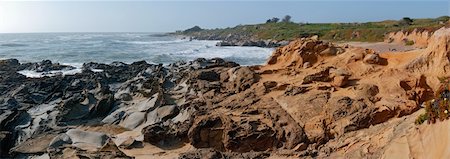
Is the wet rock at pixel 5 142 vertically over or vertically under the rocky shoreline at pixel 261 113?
under

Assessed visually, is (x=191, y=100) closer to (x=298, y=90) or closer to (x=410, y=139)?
(x=298, y=90)

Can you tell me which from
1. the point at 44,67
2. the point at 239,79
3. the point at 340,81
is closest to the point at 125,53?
the point at 44,67

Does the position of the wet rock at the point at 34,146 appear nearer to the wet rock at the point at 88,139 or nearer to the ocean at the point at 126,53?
the wet rock at the point at 88,139

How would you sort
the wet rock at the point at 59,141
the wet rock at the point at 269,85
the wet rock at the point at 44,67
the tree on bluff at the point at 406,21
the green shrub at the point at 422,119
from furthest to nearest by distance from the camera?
the tree on bluff at the point at 406,21 < the wet rock at the point at 44,67 < the wet rock at the point at 269,85 < the wet rock at the point at 59,141 < the green shrub at the point at 422,119

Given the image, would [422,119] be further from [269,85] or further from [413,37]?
[413,37]

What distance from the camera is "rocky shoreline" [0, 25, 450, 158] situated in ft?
30.6

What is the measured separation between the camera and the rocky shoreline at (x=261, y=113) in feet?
30.6

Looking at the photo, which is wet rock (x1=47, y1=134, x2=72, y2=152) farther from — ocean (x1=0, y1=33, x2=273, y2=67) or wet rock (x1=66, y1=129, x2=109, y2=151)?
ocean (x1=0, y1=33, x2=273, y2=67)

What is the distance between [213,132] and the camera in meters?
10.3

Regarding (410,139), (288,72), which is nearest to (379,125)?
(410,139)

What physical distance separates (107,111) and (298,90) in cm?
684

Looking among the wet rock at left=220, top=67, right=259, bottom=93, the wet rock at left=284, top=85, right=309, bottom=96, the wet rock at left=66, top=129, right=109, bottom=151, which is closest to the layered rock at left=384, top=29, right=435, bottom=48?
the wet rock at left=220, top=67, right=259, bottom=93

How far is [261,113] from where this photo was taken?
1080 cm

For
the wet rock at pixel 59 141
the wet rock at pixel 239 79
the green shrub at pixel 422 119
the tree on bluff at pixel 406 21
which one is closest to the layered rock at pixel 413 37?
the tree on bluff at pixel 406 21
